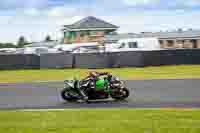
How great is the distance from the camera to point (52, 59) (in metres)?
31.5

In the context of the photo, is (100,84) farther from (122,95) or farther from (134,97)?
(134,97)

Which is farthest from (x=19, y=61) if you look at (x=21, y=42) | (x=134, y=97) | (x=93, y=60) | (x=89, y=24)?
(x=21, y=42)

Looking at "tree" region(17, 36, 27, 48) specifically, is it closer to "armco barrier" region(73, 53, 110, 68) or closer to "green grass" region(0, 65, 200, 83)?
"armco barrier" region(73, 53, 110, 68)

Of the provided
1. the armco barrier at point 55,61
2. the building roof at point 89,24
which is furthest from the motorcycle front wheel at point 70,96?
Answer: the building roof at point 89,24

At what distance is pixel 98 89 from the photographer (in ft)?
50.1

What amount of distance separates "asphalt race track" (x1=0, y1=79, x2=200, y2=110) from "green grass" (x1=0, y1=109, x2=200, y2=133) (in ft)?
6.53

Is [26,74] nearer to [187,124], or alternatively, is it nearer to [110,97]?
[110,97]

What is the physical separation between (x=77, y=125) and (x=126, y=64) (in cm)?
2117

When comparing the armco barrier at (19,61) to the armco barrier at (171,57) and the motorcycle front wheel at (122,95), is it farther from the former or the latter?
the motorcycle front wheel at (122,95)

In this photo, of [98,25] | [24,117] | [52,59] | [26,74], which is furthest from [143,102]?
[98,25]

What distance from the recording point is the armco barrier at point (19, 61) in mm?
30844

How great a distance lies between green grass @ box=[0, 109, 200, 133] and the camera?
8.74 m

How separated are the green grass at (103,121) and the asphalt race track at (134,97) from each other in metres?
1.99

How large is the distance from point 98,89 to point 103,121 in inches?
213
